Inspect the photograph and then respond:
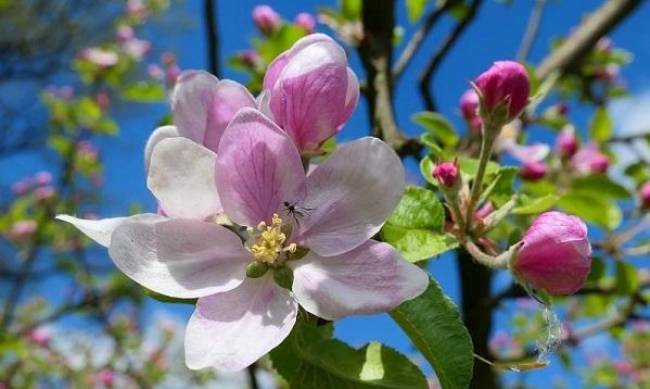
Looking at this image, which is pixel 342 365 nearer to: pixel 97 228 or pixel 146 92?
pixel 97 228

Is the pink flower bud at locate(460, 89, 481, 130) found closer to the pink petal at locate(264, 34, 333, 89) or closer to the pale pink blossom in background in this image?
the pink petal at locate(264, 34, 333, 89)

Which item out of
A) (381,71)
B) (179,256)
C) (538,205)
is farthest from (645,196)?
(179,256)

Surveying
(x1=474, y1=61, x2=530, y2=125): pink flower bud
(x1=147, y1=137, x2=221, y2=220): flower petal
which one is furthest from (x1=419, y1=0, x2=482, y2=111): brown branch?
(x1=147, y1=137, x2=221, y2=220): flower petal

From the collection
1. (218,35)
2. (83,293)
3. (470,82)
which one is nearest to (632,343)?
(83,293)

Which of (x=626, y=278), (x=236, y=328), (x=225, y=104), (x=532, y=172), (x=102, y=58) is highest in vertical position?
(x=225, y=104)

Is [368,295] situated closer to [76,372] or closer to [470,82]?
[470,82]

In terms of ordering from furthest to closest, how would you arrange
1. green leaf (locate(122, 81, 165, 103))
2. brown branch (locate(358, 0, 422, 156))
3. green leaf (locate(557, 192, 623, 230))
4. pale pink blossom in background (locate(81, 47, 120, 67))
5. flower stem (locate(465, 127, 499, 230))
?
1. pale pink blossom in background (locate(81, 47, 120, 67))
2. green leaf (locate(122, 81, 165, 103))
3. green leaf (locate(557, 192, 623, 230))
4. brown branch (locate(358, 0, 422, 156))
5. flower stem (locate(465, 127, 499, 230))

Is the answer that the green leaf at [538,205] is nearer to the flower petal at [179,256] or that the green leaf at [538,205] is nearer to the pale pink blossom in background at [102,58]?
the flower petal at [179,256]
